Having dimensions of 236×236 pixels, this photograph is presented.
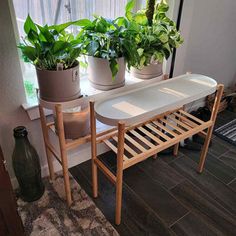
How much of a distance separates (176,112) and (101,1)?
0.78 metres

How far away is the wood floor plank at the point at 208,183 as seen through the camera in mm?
1404

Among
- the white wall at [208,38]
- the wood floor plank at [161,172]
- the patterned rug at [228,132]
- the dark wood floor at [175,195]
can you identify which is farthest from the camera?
the patterned rug at [228,132]

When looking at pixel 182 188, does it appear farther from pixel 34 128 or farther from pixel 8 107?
pixel 8 107

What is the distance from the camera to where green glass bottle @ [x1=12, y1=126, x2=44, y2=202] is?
1182 millimetres

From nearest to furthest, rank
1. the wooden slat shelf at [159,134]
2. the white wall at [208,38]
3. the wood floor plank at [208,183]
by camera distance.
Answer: the wooden slat shelf at [159,134] < the wood floor plank at [208,183] < the white wall at [208,38]

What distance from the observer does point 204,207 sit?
1369mm

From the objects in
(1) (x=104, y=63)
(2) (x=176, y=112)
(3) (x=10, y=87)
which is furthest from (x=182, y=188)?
(3) (x=10, y=87)

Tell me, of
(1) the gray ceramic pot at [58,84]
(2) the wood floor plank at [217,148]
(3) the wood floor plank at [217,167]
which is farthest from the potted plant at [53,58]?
(2) the wood floor plank at [217,148]

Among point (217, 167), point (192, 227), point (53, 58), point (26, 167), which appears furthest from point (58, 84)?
point (217, 167)

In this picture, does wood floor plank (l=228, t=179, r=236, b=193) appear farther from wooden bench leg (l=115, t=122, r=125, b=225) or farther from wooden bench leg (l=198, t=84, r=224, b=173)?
wooden bench leg (l=115, t=122, r=125, b=225)

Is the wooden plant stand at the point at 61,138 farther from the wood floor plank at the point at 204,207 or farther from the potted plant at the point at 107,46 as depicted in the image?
the wood floor plank at the point at 204,207

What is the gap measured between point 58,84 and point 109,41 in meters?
0.30

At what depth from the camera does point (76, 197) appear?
1402 millimetres

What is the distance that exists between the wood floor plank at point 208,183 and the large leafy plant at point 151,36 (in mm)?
765
